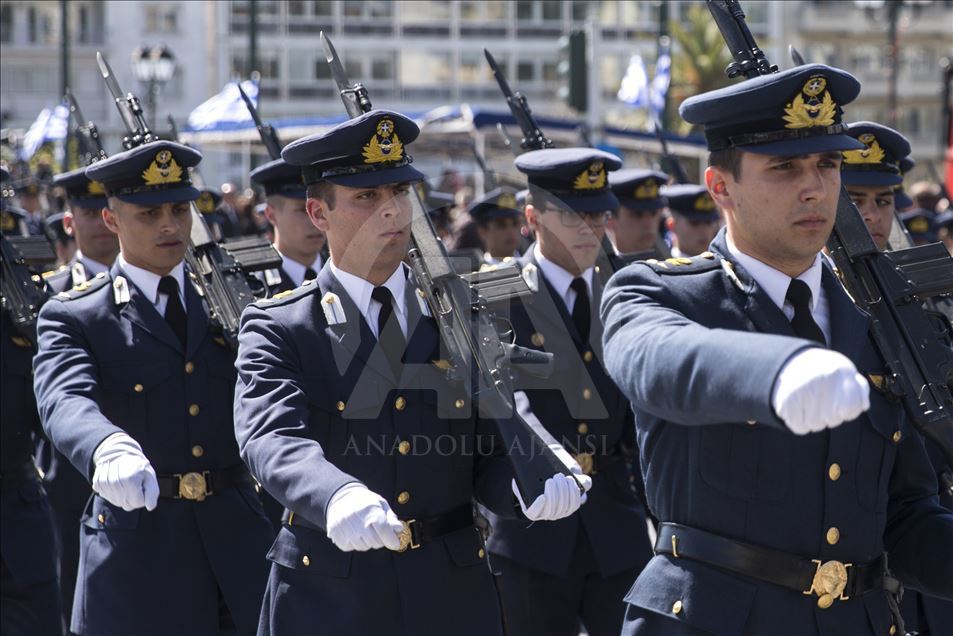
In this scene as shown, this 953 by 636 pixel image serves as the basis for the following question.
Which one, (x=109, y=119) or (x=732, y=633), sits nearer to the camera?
(x=732, y=633)

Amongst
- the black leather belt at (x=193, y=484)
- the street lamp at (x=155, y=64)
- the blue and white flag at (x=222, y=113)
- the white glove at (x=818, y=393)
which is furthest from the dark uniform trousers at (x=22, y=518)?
the street lamp at (x=155, y=64)

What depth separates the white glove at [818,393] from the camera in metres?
2.37

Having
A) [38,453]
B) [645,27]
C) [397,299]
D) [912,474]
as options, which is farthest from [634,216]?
[645,27]

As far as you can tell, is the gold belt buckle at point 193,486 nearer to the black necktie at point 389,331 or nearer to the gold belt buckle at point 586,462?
the black necktie at point 389,331

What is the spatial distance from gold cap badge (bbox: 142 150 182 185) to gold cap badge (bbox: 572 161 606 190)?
186 centimetres

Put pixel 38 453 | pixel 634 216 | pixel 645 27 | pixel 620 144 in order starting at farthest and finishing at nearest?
pixel 645 27, pixel 620 144, pixel 634 216, pixel 38 453

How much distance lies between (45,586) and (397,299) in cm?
270

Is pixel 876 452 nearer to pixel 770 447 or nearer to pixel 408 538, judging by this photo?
pixel 770 447

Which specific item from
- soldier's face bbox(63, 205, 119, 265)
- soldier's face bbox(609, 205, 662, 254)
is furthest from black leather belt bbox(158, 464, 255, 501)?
soldier's face bbox(609, 205, 662, 254)

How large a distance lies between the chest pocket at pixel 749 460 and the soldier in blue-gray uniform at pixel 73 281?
4209 mm

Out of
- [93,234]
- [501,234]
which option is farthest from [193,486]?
[501,234]

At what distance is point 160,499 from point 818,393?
3354 mm

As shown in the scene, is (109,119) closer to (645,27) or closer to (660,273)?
(645,27)

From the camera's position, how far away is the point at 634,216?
8.49m
